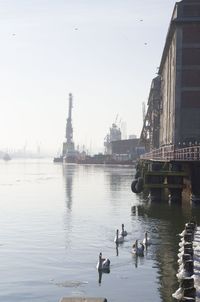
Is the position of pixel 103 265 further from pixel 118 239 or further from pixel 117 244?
pixel 118 239

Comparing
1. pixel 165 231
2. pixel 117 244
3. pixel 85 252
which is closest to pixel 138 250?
pixel 85 252

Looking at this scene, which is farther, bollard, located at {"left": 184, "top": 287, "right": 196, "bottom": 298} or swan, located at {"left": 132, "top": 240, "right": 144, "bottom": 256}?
swan, located at {"left": 132, "top": 240, "right": 144, "bottom": 256}

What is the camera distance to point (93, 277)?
21156 mm

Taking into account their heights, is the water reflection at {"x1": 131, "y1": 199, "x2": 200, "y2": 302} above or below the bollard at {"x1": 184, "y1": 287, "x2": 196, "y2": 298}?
below

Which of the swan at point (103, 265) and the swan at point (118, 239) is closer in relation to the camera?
the swan at point (103, 265)

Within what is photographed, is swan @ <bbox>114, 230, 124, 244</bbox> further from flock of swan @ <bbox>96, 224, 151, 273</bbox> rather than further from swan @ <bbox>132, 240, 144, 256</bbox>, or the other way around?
swan @ <bbox>132, 240, 144, 256</bbox>

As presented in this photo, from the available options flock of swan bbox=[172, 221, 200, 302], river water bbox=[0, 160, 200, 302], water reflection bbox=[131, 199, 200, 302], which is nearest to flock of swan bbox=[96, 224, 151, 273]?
river water bbox=[0, 160, 200, 302]

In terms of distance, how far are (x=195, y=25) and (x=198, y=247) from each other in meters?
50.8

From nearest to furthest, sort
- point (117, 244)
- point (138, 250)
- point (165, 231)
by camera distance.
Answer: point (138, 250), point (117, 244), point (165, 231)

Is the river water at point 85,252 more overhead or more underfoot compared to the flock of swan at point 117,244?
more underfoot

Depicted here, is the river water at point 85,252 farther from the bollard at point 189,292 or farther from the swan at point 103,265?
the bollard at point 189,292

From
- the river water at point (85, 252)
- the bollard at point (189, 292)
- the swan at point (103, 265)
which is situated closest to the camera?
the bollard at point (189, 292)

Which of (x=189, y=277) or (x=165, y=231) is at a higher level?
(x=189, y=277)

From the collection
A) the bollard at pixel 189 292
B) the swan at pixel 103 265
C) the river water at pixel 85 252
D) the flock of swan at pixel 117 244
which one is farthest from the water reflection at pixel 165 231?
the bollard at pixel 189 292
